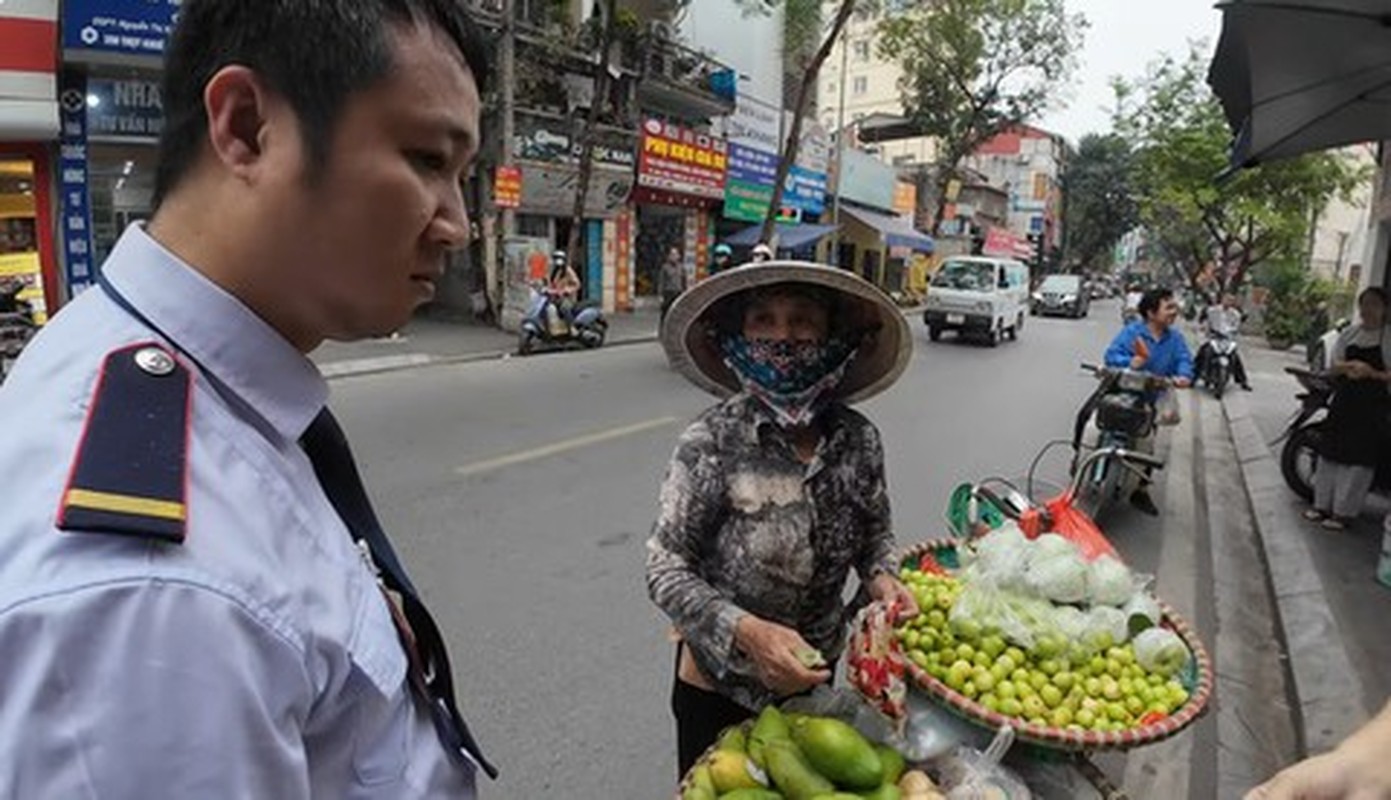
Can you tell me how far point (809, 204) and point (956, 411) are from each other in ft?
53.7

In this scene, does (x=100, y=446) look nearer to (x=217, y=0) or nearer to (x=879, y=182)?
(x=217, y=0)

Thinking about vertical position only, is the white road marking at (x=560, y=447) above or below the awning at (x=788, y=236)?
below

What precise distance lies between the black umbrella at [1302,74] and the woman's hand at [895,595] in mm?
3568

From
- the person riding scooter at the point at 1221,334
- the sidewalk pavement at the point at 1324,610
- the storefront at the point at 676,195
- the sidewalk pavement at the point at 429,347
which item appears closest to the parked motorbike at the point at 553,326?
the sidewalk pavement at the point at 429,347

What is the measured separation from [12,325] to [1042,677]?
29.8 feet

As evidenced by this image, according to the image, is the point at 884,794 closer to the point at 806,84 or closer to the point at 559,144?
the point at 806,84

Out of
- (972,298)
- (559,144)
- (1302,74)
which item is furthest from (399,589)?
(972,298)

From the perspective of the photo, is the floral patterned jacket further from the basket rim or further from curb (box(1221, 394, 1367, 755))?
curb (box(1221, 394, 1367, 755))

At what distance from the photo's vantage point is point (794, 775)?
1479 mm

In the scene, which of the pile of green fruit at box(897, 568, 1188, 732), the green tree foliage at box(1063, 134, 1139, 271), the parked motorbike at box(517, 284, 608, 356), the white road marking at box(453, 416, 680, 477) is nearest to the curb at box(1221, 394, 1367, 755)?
the pile of green fruit at box(897, 568, 1188, 732)

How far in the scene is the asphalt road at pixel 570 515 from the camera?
3.11 meters

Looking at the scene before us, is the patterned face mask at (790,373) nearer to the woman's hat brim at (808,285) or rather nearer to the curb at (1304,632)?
the woman's hat brim at (808,285)

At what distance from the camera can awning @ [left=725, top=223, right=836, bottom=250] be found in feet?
65.7

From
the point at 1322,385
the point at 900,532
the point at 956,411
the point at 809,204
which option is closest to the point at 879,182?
the point at 809,204
